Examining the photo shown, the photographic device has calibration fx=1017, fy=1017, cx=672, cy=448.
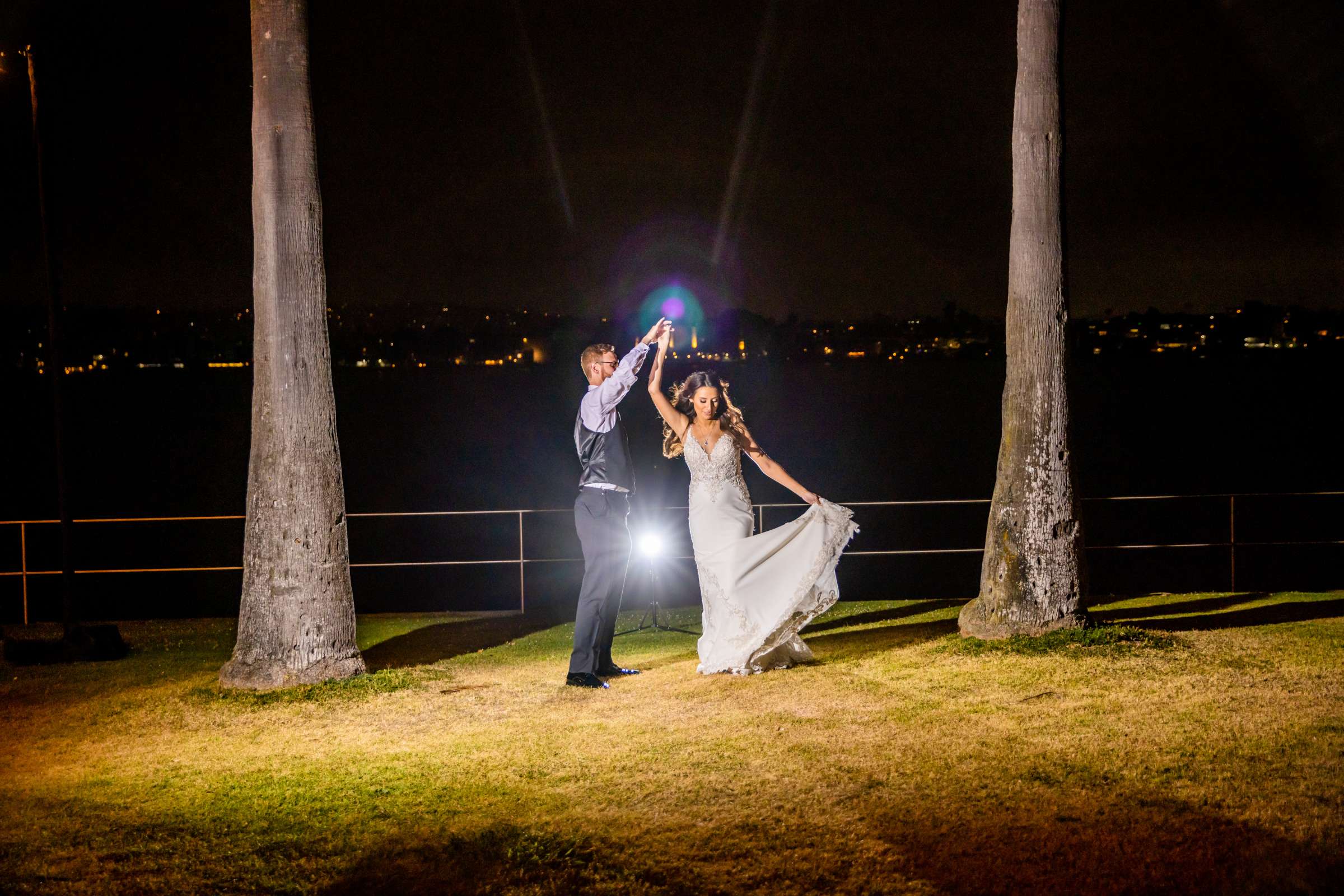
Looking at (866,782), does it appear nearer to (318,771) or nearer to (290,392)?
(318,771)

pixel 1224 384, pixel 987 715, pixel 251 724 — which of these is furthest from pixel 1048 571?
pixel 1224 384

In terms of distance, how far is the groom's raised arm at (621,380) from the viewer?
275 inches

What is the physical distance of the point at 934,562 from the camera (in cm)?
2658

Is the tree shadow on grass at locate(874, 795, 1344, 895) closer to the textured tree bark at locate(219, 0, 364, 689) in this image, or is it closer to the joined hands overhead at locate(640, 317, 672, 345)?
the joined hands overhead at locate(640, 317, 672, 345)

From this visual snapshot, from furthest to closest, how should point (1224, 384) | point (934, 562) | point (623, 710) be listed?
point (1224, 384) < point (934, 562) < point (623, 710)

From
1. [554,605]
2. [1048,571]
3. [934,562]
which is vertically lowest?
[934,562]

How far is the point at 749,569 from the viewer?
24.8 ft

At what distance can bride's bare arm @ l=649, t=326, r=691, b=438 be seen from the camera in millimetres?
7188

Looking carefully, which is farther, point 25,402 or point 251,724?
point 25,402

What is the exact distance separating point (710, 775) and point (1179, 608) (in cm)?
654

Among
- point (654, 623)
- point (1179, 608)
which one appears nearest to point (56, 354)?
point (654, 623)

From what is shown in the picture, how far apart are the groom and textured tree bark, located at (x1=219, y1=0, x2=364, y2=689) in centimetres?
179

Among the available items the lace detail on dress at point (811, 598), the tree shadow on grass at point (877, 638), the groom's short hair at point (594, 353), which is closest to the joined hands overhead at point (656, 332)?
the groom's short hair at point (594, 353)

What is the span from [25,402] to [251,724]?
110557mm
